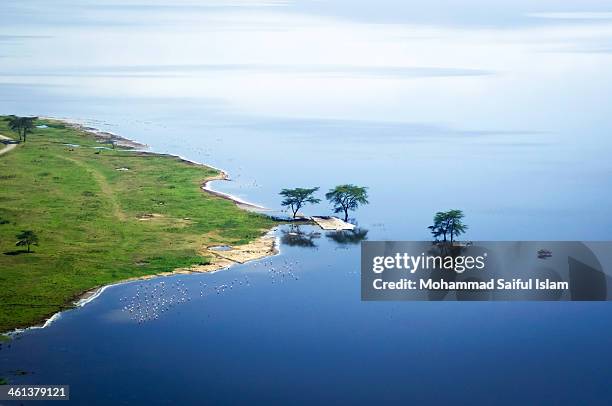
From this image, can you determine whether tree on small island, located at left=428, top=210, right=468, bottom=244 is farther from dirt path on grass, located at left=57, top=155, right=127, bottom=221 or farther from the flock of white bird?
dirt path on grass, located at left=57, top=155, right=127, bottom=221

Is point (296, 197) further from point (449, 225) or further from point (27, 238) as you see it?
point (27, 238)

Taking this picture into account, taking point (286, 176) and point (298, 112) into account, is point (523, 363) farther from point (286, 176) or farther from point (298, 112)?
point (298, 112)

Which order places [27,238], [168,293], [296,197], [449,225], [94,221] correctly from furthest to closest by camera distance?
[296,197] → [94,221] → [449,225] → [27,238] → [168,293]

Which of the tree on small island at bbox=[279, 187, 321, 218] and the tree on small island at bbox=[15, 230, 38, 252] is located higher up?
the tree on small island at bbox=[279, 187, 321, 218]

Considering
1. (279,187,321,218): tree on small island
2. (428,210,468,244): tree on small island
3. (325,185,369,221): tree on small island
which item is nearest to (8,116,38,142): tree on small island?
(279,187,321,218): tree on small island

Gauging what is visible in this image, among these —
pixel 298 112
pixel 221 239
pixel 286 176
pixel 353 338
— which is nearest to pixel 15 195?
pixel 221 239

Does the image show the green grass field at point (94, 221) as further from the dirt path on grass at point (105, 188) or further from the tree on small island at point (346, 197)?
the tree on small island at point (346, 197)

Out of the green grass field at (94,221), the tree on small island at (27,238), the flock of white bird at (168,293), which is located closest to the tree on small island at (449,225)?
the flock of white bird at (168,293)

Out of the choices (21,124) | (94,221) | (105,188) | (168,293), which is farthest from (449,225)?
(21,124)
